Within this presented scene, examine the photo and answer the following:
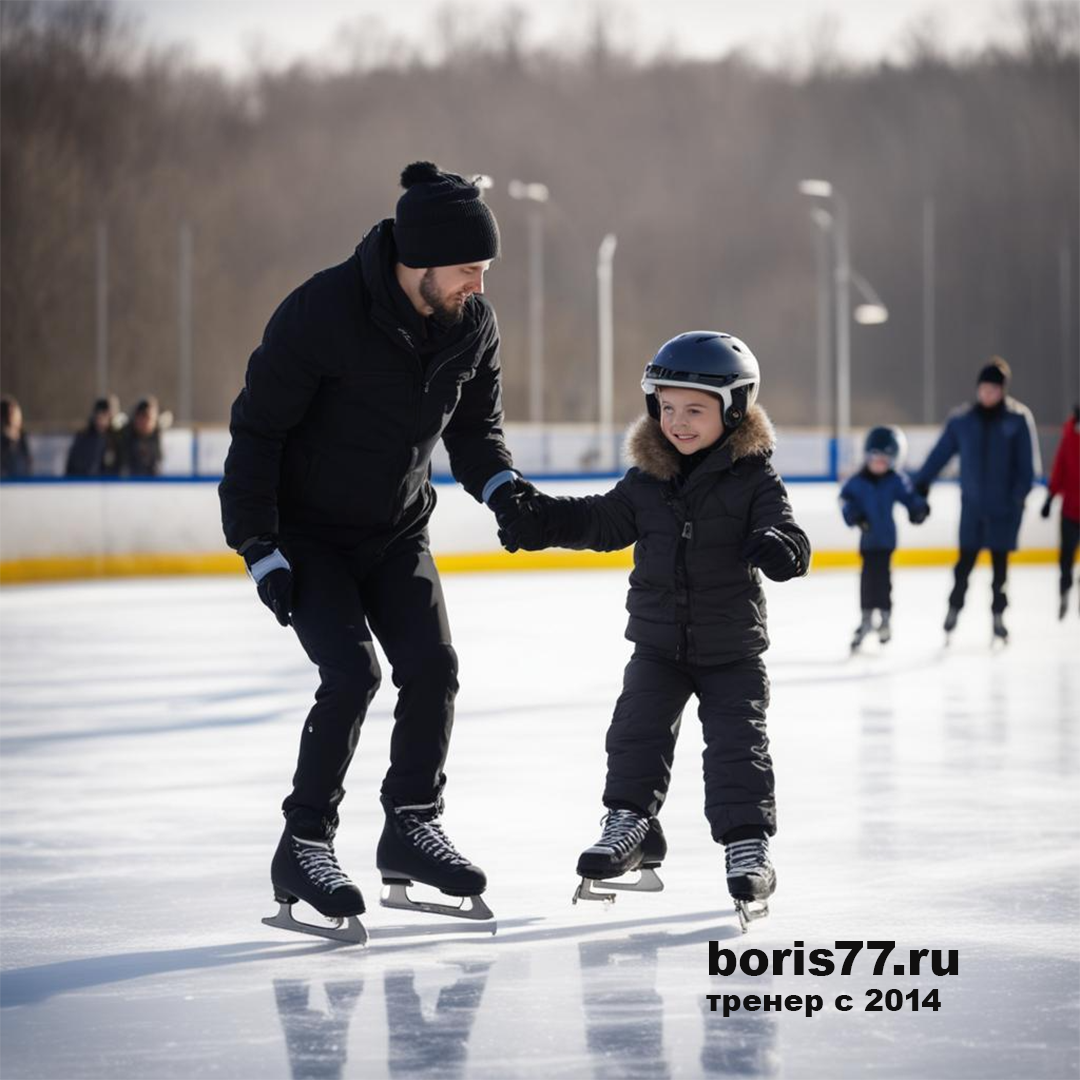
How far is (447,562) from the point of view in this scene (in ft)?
58.1

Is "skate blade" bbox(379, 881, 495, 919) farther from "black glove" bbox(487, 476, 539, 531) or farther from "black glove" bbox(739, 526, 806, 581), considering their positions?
"black glove" bbox(739, 526, 806, 581)

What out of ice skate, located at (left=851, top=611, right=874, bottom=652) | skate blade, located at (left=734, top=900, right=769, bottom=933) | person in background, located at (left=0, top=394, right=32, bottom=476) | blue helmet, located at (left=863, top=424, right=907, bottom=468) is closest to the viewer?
skate blade, located at (left=734, top=900, right=769, bottom=933)

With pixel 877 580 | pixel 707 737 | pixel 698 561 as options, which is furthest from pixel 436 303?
pixel 877 580

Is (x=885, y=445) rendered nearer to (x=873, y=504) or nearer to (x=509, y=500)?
(x=873, y=504)

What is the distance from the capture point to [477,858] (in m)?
4.99

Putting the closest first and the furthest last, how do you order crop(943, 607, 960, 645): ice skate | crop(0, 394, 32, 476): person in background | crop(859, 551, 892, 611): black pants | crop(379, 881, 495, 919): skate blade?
crop(379, 881, 495, 919): skate blade < crop(859, 551, 892, 611): black pants < crop(943, 607, 960, 645): ice skate < crop(0, 394, 32, 476): person in background

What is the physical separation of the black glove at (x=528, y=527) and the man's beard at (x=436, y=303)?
0.48 metres

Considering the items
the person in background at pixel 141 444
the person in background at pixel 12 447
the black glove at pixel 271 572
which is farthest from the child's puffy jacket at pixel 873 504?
the person in background at pixel 12 447

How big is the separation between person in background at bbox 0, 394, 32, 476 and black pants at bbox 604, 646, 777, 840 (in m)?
13.2

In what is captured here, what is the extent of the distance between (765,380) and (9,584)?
41.7 meters

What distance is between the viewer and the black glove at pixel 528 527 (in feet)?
14.1

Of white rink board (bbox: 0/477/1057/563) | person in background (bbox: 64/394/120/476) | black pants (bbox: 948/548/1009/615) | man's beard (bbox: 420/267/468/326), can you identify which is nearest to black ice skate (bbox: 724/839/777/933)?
man's beard (bbox: 420/267/468/326)

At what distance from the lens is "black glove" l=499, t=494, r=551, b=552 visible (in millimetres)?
4301

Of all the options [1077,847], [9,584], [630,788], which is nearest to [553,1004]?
[630,788]
